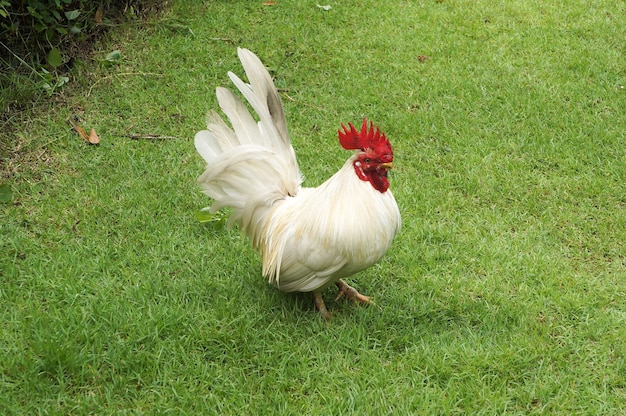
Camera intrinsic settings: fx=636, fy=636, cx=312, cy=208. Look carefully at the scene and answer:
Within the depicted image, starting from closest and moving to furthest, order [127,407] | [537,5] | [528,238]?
[127,407], [528,238], [537,5]

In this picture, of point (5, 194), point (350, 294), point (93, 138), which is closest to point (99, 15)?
point (93, 138)

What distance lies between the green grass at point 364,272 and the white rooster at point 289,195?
434mm

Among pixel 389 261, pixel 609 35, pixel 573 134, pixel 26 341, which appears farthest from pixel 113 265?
pixel 609 35

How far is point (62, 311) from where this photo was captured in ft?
11.3

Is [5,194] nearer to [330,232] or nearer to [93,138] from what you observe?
[93,138]

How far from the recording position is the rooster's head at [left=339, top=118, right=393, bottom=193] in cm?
306

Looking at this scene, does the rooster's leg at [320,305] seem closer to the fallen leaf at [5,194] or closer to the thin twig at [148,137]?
the thin twig at [148,137]

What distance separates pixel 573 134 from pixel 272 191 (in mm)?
2883

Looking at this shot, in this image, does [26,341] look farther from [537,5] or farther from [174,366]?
[537,5]

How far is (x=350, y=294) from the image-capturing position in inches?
143

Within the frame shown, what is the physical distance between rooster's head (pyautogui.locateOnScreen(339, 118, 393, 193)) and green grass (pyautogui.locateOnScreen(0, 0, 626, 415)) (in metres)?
0.85

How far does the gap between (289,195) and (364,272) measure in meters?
0.80

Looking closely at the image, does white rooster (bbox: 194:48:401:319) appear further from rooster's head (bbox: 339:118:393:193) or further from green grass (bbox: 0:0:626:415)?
green grass (bbox: 0:0:626:415)

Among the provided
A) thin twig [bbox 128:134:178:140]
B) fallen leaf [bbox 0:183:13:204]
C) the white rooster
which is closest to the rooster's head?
A: the white rooster
